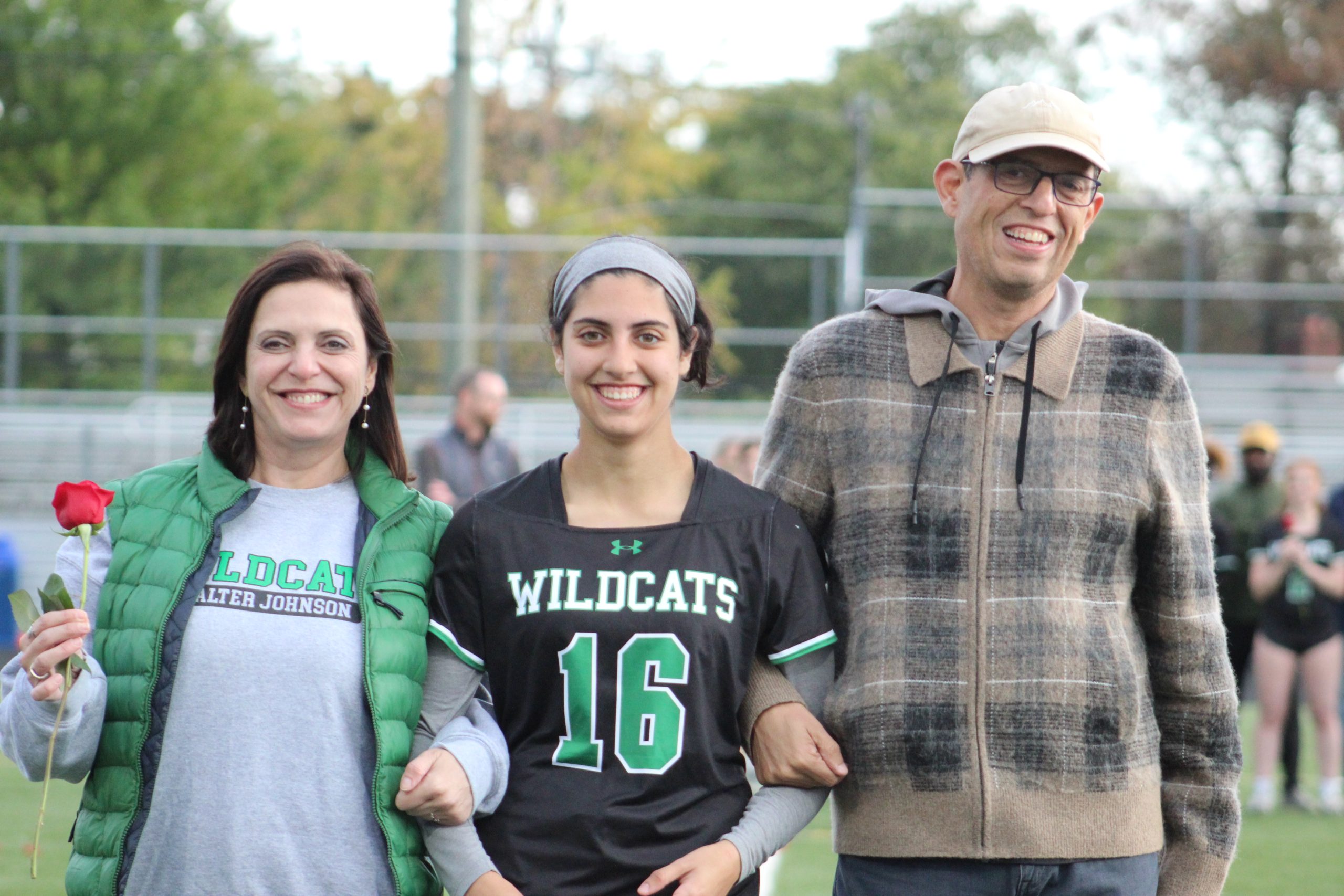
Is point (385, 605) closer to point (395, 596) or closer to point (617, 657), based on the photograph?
point (395, 596)

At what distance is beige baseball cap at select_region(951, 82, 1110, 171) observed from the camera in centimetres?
270

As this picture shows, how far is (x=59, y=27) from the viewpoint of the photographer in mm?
25938

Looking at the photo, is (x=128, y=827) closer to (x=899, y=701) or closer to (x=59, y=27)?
(x=899, y=701)

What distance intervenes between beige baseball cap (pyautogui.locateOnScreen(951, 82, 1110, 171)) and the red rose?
166 cm

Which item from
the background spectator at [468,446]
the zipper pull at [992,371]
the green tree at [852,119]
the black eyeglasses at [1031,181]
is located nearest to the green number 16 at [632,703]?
the zipper pull at [992,371]

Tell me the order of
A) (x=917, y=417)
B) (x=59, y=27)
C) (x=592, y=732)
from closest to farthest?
(x=592, y=732) < (x=917, y=417) < (x=59, y=27)

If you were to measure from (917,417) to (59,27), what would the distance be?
87.2 feet

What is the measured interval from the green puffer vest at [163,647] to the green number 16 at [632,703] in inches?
12.1

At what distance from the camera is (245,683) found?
2623 mm

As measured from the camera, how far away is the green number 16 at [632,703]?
2580 mm

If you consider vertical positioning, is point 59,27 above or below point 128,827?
above

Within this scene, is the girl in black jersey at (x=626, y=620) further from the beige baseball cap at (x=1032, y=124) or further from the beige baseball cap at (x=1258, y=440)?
the beige baseball cap at (x=1258, y=440)

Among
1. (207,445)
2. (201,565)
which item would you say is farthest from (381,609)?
(207,445)

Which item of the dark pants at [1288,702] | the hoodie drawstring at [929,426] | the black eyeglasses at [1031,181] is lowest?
the dark pants at [1288,702]
